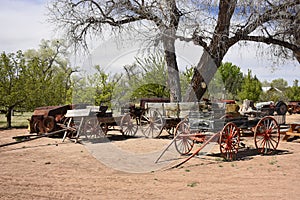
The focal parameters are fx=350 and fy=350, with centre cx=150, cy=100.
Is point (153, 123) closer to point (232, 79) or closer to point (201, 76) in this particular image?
point (201, 76)

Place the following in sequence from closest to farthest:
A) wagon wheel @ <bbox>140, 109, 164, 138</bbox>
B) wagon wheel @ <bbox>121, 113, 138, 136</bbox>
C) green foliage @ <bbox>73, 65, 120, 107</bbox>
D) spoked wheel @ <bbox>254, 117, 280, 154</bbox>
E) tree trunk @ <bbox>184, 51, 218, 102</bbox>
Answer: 1. spoked wheel @ <bbox>254, 117, 280, 154</bbox>
2. wagon wheel @ <bbox>140, 109, 164, 138</bbox>
3. wagon wheel @ <bbox>121, 113, 138, 136</bbox>
4. tree trunk @ <bbox>184, 51, 218, 102</bbox>
5. green foliage @ <bbox>73, 65, 120, 107</bbox>

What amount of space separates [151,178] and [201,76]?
9.22 metres

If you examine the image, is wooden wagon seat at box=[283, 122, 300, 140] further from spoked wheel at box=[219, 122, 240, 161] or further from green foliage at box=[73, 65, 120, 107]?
green foliage at box=[73, 65, 120, 107]

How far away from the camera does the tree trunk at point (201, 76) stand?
1477 cm

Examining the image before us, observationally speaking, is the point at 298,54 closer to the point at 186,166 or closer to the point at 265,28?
the point at 265,28

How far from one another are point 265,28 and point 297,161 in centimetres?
648

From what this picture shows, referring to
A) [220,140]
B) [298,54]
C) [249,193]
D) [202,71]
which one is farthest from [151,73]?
[249,193]

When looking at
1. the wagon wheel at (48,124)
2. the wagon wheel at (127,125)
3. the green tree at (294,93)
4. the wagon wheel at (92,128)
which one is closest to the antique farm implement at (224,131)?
the wagon wheel at (92,128)

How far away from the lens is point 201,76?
15062 mm

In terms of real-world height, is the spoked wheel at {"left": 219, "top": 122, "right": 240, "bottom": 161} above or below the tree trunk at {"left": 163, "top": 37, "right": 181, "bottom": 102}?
below

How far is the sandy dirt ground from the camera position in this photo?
534cm

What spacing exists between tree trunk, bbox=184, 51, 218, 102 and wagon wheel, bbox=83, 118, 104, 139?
4703 mm

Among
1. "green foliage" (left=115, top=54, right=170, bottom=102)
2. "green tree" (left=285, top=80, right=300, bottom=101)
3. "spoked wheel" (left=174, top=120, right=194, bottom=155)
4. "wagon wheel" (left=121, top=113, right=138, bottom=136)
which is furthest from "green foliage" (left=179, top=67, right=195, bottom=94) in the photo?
"green tree" (left=285, top=80, right=300, bottom=101)

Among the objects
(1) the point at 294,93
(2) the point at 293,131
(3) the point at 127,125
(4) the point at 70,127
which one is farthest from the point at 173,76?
(1) the point at 294,93
